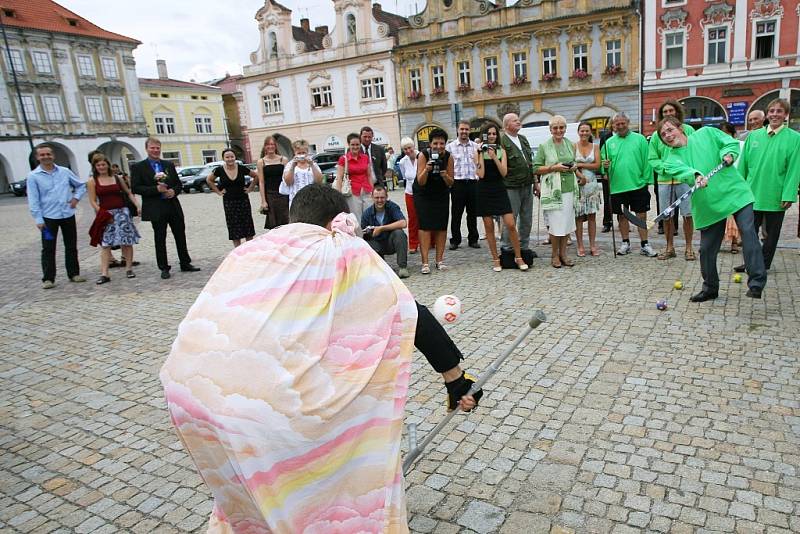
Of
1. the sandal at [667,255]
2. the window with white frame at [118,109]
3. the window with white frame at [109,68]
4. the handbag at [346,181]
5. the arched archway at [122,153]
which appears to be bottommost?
the sandal at [667,255]

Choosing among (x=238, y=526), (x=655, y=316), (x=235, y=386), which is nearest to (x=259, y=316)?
(x=235, y=386)

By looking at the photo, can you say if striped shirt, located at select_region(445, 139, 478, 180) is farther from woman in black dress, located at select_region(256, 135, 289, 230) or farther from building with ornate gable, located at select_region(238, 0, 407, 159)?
building with ornate gable, located at select_region(238, 0, 407, 159)

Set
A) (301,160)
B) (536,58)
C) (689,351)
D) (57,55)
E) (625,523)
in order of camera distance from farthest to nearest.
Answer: (57,55) < (536,58) < (301,160) < (689,351) < (625,523)

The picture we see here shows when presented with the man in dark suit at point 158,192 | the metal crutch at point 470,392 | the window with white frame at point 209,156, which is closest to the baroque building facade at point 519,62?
the man in dark suit at point 158,192

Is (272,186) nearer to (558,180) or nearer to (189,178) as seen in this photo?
(558,180)

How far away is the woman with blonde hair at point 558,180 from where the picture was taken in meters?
7.40

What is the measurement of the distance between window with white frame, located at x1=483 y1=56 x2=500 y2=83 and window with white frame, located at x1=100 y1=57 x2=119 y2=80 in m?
31.6

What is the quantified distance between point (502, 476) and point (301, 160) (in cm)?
621

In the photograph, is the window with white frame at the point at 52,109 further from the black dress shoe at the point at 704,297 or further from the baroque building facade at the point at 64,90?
the black dress shoe at the point at 704,297

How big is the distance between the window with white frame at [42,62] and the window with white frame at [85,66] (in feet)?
7.35

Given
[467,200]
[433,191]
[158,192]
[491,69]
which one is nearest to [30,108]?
[491,69]

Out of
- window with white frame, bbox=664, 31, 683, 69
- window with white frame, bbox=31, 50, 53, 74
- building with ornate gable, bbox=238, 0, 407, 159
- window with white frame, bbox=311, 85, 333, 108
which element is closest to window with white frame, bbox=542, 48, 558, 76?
window with white frame, bbox=664, 31, 683, 69

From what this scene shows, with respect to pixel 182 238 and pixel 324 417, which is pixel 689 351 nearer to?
pixel 324 417

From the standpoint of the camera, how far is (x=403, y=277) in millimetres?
7625
